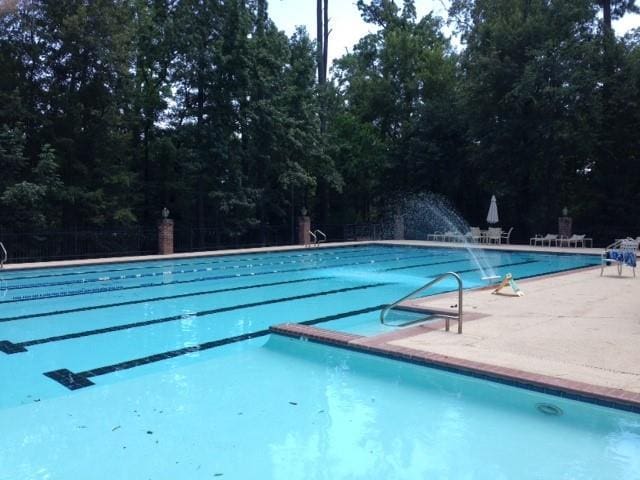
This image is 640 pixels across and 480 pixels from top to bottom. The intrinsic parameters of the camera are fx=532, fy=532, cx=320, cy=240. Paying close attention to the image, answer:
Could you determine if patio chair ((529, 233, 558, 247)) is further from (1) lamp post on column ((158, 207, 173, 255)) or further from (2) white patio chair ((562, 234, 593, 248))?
(1) lamp post on column ((158, 207, 173, 255))

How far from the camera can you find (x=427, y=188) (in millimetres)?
27047

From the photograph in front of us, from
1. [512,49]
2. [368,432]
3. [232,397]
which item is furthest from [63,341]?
[512,49]

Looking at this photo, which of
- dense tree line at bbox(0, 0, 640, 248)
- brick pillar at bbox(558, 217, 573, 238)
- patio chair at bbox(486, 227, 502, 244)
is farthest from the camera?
patio chair at bbox(486, 227, 502, 244)

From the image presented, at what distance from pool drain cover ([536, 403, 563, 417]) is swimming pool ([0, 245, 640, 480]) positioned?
0.13 ft

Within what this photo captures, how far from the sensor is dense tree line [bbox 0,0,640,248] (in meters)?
18.3

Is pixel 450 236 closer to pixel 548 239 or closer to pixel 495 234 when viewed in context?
pixel 495 234

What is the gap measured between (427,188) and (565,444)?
23643mm

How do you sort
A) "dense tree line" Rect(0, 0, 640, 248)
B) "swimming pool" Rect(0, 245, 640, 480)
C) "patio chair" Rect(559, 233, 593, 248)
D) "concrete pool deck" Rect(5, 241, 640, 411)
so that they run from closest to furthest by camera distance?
"swimming pool" Rect(0, 245, 640, 480)
"concrete pool deck" Rect(5, 241, 640, 411)
"dense tree line" Rect(0, 0, 640, 248)
"patio chair" Rect(559, 233, 593, 248)

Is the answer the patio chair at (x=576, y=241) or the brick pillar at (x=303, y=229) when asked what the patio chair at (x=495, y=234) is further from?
the brick pillar at (x=303, y=229)

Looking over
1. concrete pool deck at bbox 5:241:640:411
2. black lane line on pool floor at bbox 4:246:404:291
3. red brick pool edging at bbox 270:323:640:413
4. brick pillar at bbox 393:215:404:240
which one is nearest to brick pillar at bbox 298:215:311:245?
black lane line on pool floor at bbox 4:246:404:291

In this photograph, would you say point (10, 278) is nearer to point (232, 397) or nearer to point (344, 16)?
point (232, 397)

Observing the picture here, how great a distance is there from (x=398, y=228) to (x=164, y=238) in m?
12.7

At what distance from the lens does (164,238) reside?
18734 millimetres

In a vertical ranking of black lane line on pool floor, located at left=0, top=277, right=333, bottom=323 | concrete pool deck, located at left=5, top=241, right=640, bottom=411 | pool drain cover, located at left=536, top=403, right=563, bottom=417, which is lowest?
pool drain cover, located at left=536, top=403, right=563, bottom=417
